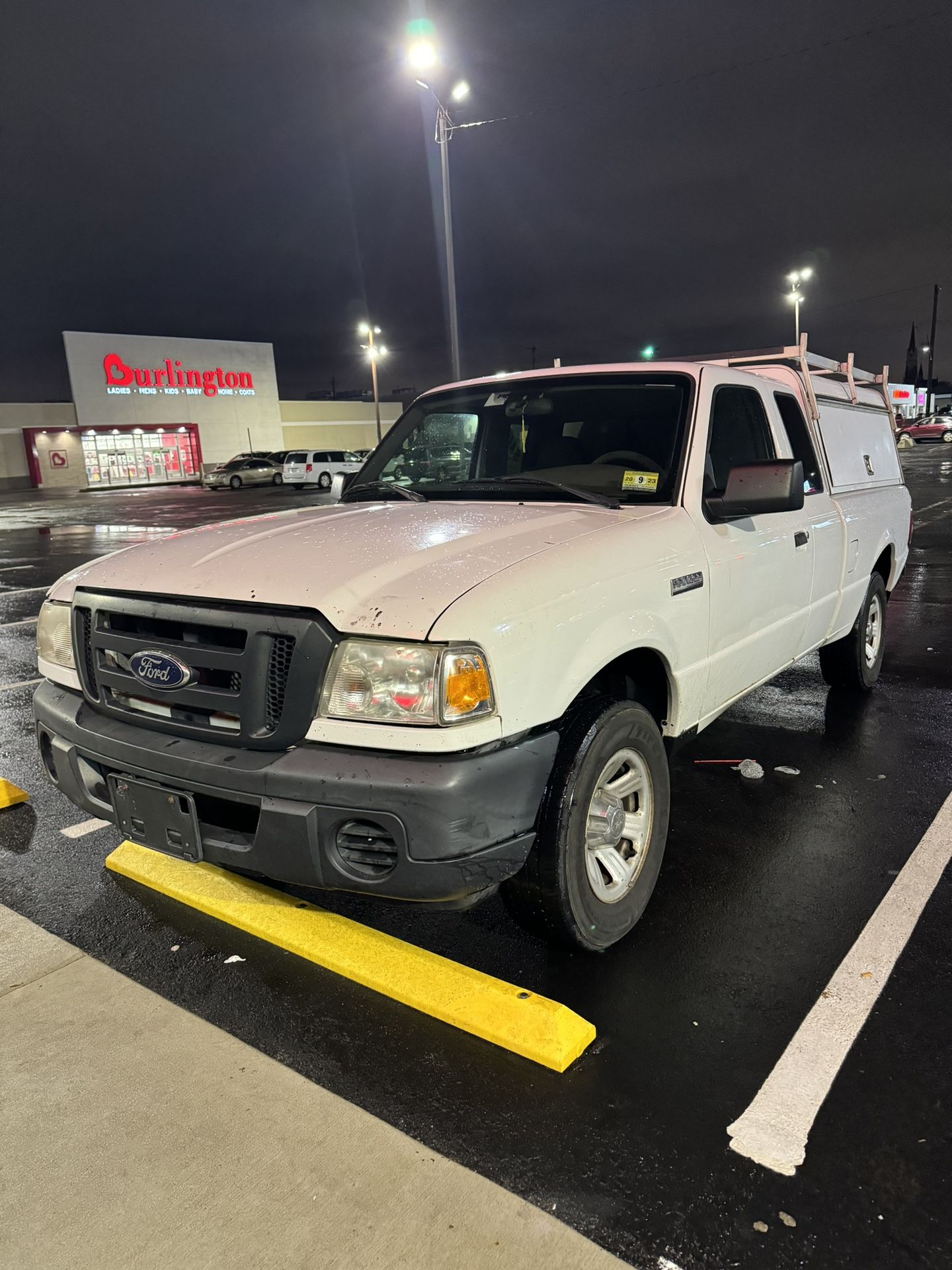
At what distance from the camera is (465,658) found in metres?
2.24

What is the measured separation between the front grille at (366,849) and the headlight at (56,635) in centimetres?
134

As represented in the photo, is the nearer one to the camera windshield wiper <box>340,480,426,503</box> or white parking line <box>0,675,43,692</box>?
windshield wiper <box>340,480,426,503</box>

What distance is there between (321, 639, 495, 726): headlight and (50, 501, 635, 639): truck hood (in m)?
0.07

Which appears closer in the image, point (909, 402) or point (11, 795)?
point (11, 795)

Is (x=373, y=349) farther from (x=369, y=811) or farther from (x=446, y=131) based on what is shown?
(x=369, y=811)

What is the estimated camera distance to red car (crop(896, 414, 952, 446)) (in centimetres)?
4728

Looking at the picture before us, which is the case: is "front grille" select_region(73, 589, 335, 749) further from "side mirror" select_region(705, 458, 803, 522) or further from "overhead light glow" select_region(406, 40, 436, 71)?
"overhead light glow" select_region(406, 40, 436, 71)

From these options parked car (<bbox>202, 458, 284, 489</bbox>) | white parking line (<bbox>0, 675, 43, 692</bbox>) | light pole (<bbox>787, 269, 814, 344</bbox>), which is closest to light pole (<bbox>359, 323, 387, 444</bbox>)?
parked car (<bbox>202, 458, 284, 489</bbox>)

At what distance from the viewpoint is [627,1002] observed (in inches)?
104

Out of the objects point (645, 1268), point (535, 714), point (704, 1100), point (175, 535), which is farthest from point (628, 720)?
point (175, 535)

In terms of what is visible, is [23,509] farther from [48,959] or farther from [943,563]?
[48,959]

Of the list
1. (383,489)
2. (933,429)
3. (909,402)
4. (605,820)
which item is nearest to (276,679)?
(605,820)

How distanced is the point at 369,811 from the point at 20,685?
18.2 ft

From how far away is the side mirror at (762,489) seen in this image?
3227 mm
